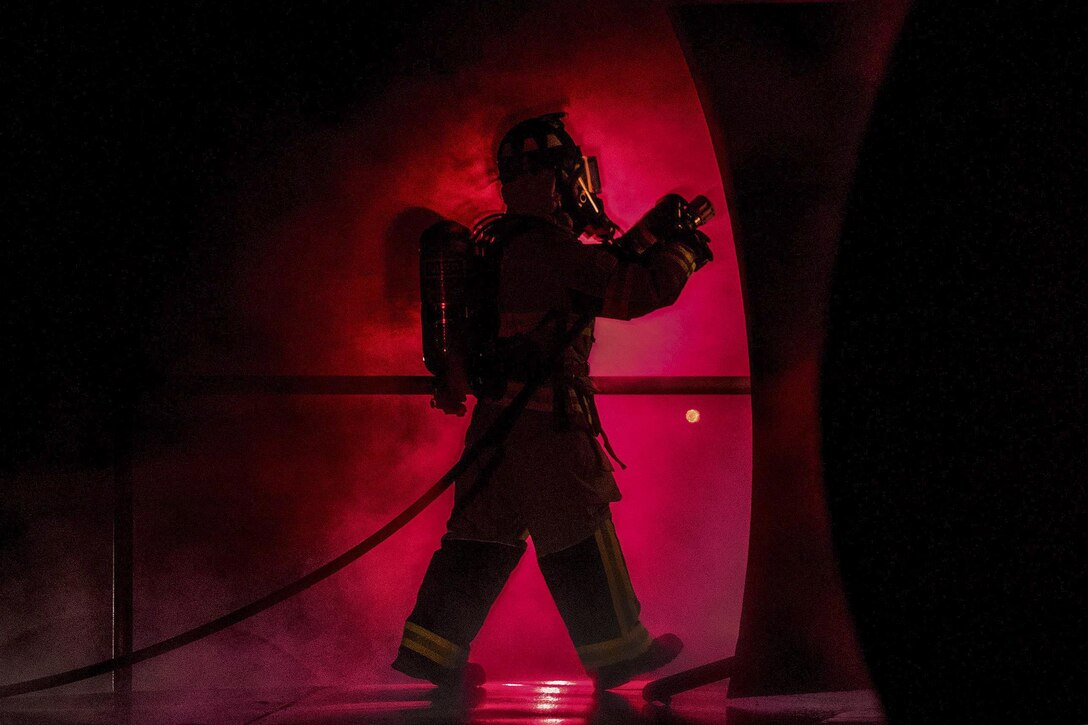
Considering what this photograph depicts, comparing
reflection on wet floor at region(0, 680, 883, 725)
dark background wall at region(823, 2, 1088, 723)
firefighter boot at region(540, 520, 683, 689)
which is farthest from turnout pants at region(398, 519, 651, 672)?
dark background wall at region(823, 2, 1088, 723)

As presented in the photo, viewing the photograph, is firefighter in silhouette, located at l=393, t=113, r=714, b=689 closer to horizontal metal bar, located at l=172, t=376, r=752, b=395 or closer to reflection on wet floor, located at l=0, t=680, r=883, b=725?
reflection on wet floor, located at l=0, t=680, r=883, b=725

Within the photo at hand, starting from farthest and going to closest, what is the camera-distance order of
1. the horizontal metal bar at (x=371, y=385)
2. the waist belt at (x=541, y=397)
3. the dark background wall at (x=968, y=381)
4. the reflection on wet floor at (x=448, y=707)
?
the horizontal metal bar at (x=371, y=385) < the waist belt at (x=541, y=397) < the reflection on wet floor at (x=448, y=707) < the dark background wall at (x=968, y=381)

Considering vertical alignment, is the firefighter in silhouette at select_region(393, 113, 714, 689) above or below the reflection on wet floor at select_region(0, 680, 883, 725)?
above

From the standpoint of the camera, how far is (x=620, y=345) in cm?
295

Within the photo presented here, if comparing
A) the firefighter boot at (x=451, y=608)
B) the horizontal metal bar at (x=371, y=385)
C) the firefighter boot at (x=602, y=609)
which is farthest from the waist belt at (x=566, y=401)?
the horizontal metal bar at (x=371, y=385)

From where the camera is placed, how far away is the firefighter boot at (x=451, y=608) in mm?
2211

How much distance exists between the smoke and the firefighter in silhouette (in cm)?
66

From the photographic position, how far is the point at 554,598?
2.23 m

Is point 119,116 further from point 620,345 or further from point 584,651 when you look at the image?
point 584,651

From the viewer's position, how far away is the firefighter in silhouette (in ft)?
7.13

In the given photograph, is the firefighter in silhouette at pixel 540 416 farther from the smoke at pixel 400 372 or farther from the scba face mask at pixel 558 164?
the smoke at pixel 400 372

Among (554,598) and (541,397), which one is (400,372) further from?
(554,598)

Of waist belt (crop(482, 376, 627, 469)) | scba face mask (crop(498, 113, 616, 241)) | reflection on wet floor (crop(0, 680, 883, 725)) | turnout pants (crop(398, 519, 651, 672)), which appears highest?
scba face mask (crop(498, 113, 616, 241))

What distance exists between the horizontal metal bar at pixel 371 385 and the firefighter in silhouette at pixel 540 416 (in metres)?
0.54
